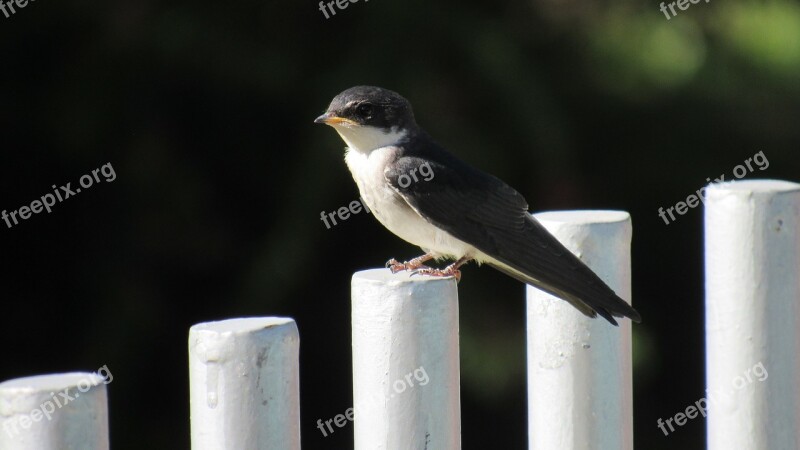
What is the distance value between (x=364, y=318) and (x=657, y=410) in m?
3.07

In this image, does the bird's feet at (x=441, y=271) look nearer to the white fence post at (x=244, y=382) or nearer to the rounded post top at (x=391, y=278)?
the rounded post top at (x=391, y=278)

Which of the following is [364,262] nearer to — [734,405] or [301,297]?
[301,297]

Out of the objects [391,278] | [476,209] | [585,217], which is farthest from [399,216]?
[391,278]

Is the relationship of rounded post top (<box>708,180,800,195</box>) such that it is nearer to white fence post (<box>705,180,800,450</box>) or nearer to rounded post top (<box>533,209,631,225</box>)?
white fence post (<box>705,180,800,450</box>)

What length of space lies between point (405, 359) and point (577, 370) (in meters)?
0.44

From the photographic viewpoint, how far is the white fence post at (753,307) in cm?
261

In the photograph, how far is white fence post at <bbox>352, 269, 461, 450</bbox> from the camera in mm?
2232

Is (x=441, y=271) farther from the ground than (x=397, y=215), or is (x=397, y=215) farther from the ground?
(x=397, y=215)

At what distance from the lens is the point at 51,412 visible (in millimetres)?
1972

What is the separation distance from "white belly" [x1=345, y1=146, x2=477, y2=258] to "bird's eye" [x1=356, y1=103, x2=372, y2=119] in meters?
0.11

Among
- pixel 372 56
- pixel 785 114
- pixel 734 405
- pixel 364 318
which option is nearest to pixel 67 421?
pixel 364 318

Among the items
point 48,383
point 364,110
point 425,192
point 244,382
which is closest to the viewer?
point 48,383

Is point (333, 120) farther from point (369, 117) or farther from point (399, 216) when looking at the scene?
point (399, 216)

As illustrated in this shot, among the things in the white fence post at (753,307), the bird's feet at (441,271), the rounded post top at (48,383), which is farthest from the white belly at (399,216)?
the rounded post top at (48,383)
